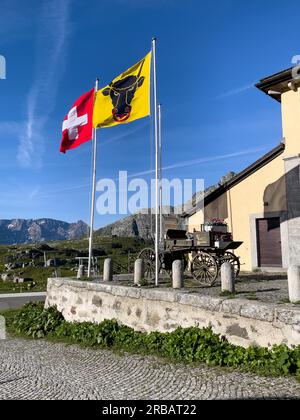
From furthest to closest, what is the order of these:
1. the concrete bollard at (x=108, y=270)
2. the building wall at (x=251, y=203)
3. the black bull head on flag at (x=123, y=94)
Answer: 1. the building wall at (x=251, y=203)
2. the concrete bollard at (x=108, y=270)
3. the black bull head on flag at (x=123, y=94)

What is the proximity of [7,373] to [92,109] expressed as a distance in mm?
9043

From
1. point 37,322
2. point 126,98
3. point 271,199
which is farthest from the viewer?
point 271,199

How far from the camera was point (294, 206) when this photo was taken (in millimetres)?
12555

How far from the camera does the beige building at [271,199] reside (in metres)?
12.5

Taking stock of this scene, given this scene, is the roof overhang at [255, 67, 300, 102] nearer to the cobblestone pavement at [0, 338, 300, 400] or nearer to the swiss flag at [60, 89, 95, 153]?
the swiss flag at [60, 89, 95, 153]

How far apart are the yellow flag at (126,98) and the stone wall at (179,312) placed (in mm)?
5303

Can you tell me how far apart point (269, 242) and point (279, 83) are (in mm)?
6613

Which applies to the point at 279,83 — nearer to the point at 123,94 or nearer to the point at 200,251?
the point at 123,94

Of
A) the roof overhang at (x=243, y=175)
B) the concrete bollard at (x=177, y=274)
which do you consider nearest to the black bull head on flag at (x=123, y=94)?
the concrete bollard at (x=177, y=274)

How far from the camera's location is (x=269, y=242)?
604 inches

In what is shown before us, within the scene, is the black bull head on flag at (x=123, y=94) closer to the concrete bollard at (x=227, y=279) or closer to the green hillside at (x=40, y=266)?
the concrete bollard at (x=227, y=279)

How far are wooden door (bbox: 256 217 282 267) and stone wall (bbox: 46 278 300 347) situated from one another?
7791mm

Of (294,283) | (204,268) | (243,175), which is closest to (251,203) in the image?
(243,175)
